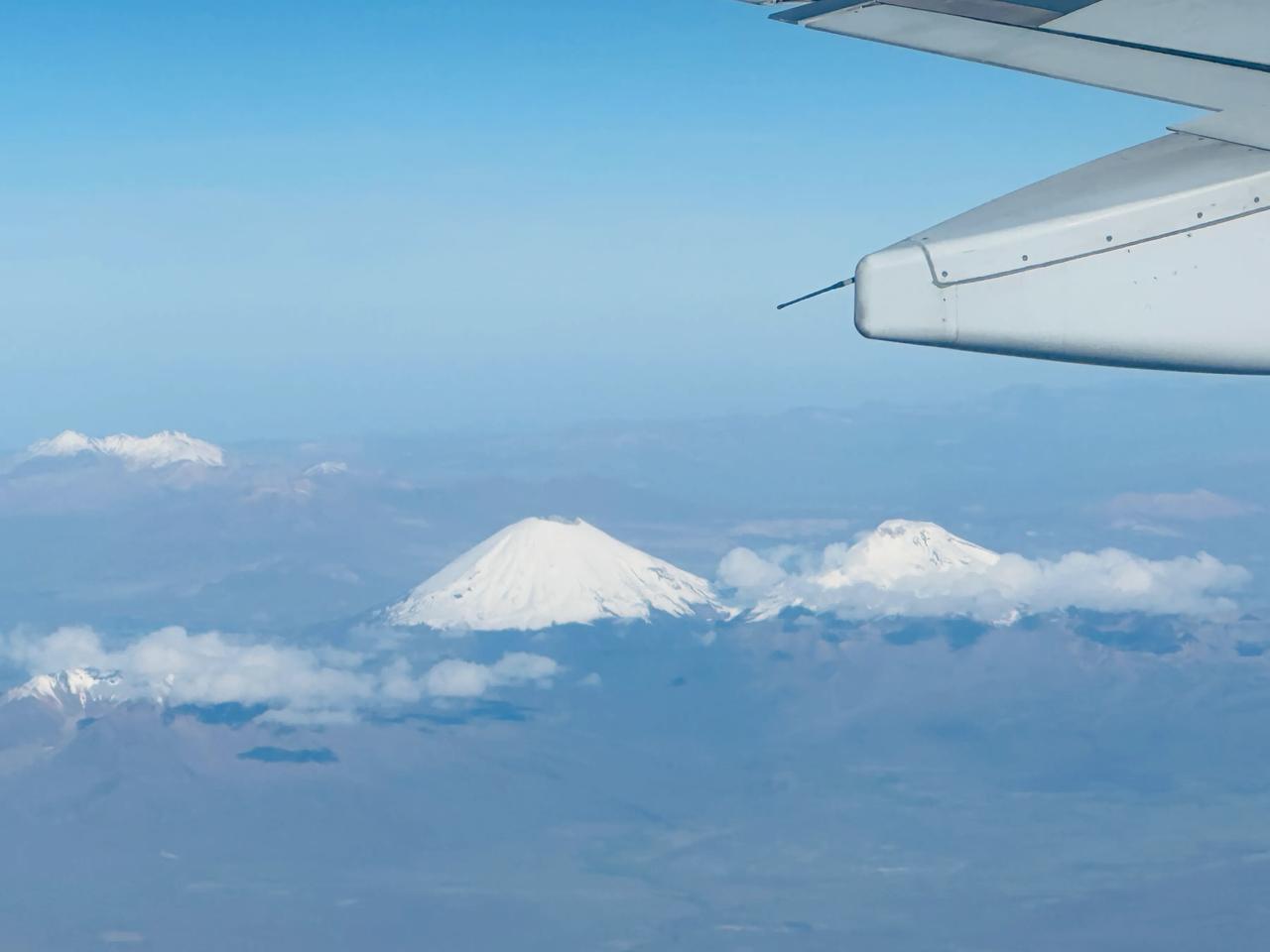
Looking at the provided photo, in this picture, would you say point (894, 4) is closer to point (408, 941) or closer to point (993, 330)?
point (993, 330)

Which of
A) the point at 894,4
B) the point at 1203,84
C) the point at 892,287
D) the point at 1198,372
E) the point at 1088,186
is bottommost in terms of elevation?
the point at 1198,372

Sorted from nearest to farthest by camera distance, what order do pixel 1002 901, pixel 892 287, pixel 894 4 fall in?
pixel 892 287, pixel 894 4, pixel 1002 901

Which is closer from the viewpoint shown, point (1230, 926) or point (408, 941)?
point (1230, 926)

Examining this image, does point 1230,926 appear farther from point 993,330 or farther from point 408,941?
point 993,330

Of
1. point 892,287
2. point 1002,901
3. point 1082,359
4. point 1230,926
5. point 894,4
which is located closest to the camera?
point 892,287

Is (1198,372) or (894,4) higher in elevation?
(894,4)

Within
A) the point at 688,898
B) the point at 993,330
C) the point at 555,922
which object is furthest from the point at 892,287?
the point at 688,898
